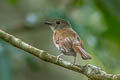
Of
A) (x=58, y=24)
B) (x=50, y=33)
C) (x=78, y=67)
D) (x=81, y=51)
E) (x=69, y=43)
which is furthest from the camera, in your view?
(x=50, y=33)

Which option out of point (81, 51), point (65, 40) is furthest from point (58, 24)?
point (81, 51)

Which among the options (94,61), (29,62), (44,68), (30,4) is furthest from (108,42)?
(30,4)

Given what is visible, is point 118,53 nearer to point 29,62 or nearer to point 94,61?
point 94,61

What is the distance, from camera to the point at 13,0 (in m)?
5.78

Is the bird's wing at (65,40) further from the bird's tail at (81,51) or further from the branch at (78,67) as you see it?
the branch at (78,67)

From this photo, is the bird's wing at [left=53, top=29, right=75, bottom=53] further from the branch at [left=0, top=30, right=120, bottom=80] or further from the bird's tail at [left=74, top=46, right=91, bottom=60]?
the branch at [left=0, top=30, right=120, bottom=80]

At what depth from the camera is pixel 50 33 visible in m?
6.99

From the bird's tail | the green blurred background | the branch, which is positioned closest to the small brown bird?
the bird's tail

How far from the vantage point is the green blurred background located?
16.3ft

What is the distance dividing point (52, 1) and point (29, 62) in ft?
5.48

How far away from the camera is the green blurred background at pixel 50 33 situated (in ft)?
16.3

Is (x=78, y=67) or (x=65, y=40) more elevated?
(x=65, y=40)

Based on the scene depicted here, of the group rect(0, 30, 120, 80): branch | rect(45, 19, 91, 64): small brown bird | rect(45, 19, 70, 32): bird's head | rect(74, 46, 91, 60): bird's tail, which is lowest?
rect(0, 30, 120, 80): branch

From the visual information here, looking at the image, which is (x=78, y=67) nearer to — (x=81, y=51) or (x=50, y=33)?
(x=81, y=51)
